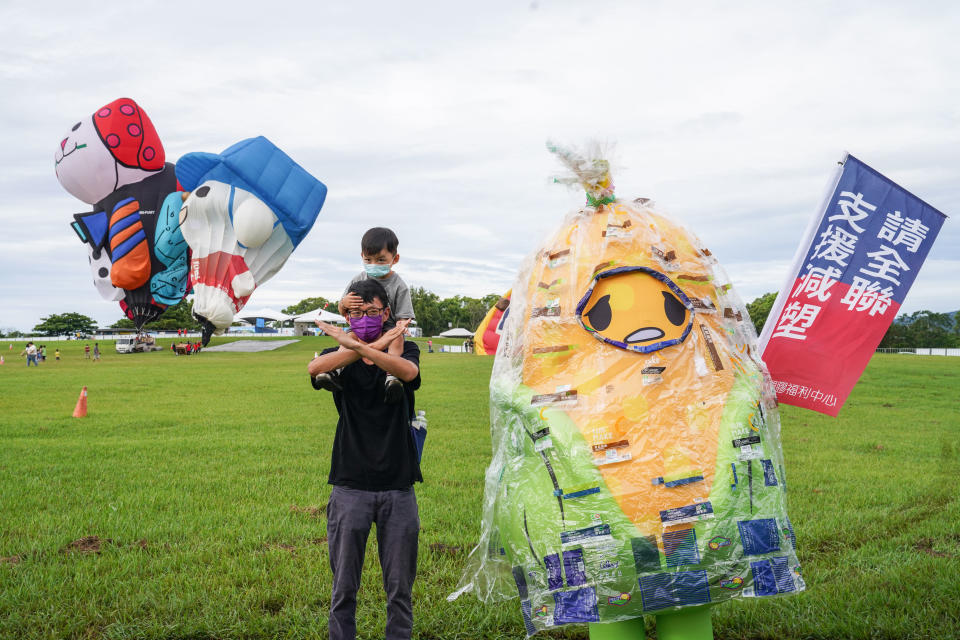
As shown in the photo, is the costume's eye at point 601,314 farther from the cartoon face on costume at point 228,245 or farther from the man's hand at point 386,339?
the cartoon face on costume at point 228,245

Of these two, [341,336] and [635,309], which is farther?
[635,309]

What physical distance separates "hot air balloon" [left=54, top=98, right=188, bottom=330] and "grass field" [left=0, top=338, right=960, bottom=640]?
7.71 ft

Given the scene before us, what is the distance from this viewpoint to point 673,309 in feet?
10.7

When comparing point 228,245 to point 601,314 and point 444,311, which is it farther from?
point 444,311

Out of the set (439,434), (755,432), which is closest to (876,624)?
(755,432)

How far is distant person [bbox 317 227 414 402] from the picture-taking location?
3.27 m

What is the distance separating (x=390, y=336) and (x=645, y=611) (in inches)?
64.3

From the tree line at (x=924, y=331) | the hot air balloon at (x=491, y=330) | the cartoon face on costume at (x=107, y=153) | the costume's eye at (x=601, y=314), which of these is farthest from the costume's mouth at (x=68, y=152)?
the tree line at (x=924, y=331)

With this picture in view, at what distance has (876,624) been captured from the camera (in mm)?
4012

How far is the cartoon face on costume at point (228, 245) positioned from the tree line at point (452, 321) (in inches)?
1356

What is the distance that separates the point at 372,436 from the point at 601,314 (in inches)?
49.6

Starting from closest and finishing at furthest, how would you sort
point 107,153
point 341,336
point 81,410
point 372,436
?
point 341,336 → point 372,436 → point 107,153 → point 81,410

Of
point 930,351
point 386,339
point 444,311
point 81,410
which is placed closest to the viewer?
point 386,339

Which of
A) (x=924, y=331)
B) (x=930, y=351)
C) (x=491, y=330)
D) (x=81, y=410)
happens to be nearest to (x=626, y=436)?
(x=491, y=330)
